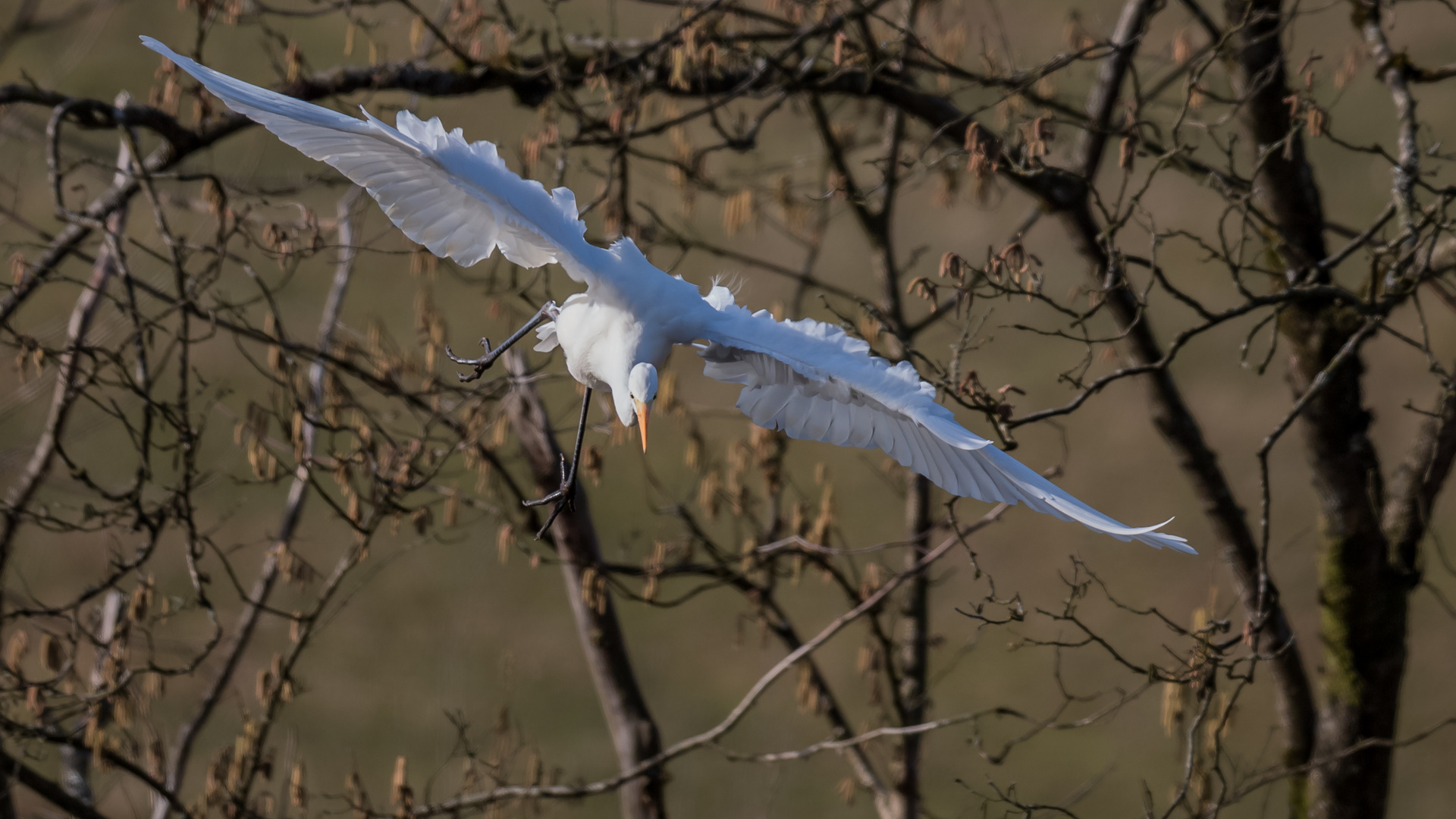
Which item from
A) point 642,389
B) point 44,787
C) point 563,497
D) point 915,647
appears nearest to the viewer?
point 642,389

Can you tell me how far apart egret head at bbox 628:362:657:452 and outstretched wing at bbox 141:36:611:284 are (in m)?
0.23

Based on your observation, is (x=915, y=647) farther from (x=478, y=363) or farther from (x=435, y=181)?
(x=435, y=181)

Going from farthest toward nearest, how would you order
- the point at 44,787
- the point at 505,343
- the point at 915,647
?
the point at 915,647, the point at 44,787, the point at 505,343

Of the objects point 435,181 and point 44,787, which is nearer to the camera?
point 435,181

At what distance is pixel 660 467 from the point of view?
1067 centimetres

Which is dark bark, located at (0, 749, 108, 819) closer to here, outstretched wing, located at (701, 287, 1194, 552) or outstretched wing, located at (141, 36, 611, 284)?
outstretched wing, located at (141, 36, 611, 284)

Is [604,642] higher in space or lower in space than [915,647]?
lower

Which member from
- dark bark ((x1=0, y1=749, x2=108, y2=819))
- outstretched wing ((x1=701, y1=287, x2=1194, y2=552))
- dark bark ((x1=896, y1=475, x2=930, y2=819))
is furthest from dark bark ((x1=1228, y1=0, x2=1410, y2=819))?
dark bark ((x1=0, y1=749, x2=108, y2=819))

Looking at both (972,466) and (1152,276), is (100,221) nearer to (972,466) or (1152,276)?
(972,466)

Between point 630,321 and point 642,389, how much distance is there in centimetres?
17

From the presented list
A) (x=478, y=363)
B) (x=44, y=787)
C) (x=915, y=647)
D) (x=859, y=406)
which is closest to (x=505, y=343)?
(x=478, y=363)

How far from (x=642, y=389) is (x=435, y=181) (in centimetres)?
66

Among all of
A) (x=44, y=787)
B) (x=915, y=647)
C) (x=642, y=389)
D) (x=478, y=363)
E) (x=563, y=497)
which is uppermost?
(x=915, y=647)

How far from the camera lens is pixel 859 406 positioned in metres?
2.84
